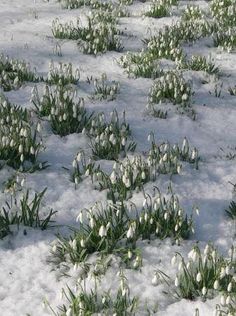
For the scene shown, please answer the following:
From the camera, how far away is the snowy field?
12.8 feet

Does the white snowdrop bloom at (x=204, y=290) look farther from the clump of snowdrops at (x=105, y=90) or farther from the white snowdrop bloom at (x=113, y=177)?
the clump of snowdrops at (x=105, y=90)

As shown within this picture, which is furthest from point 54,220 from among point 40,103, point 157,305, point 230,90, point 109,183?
point 230,90

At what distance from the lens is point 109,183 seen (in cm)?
509

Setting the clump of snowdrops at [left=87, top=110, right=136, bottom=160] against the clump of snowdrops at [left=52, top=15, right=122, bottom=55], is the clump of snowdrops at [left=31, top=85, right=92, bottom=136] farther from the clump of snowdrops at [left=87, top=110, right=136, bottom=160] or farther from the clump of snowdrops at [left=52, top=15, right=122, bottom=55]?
the clump of snowdrops at [left=52, top=15, right=122, bottom=55]

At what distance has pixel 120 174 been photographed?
534 centimetres

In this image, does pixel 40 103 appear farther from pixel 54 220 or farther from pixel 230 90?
pixel 230 90

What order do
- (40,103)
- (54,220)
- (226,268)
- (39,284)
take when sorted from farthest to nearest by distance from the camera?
(40,103)
(54,220)
(39,284)
(226,268)

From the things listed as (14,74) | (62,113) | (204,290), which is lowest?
(204,290)

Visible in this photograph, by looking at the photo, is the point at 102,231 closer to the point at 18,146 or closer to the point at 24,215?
the point at 24,215

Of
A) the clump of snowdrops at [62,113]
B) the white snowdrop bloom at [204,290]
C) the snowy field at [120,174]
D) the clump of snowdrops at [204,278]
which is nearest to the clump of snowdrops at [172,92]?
the snowy field at [120,174]

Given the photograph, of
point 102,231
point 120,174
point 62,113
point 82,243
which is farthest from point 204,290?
point 62,113

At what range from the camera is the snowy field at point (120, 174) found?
3916 millimetres

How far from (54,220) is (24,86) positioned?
3.18 meters

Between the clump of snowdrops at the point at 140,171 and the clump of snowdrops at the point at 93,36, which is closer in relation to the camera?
the clump of snowdrops at the point at 140,171
